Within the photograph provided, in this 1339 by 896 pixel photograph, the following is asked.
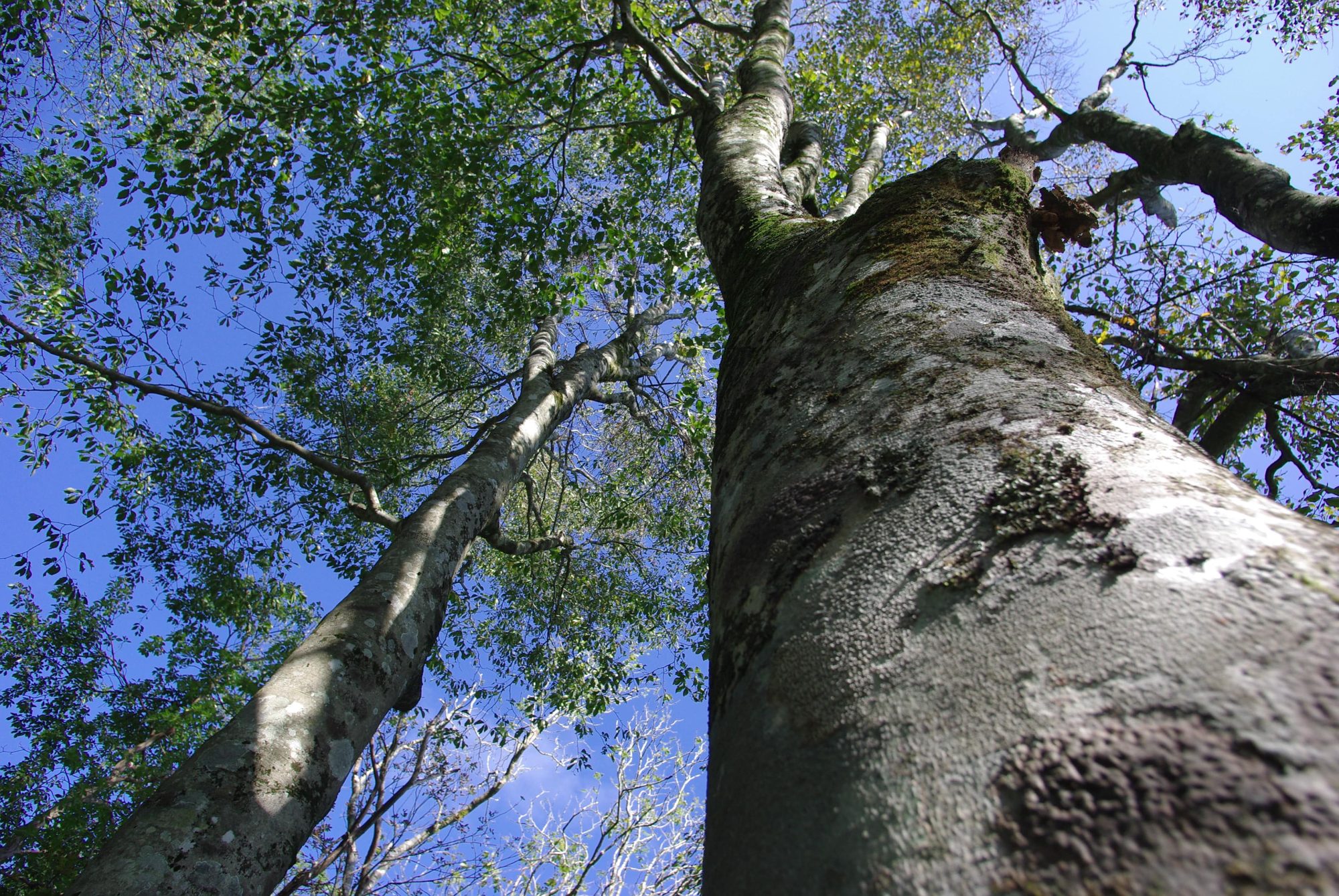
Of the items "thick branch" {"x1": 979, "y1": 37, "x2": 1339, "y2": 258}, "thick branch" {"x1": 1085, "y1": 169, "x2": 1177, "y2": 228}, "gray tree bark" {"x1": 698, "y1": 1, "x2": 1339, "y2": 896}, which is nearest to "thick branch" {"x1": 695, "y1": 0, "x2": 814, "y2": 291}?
"thick branch" {"x1": 979, "y1": 37, "x2": 1339, "y2": 258}

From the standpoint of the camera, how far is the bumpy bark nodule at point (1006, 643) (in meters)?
0.39

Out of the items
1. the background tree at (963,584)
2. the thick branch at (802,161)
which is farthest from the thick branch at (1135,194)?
the background tree at (963,584)

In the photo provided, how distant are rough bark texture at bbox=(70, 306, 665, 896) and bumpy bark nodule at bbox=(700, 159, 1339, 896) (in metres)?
1.99

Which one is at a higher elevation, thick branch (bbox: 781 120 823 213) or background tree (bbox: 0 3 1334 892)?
thick branch (bbox: 781 120 823 213)

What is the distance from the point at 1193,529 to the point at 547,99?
19.0 ft

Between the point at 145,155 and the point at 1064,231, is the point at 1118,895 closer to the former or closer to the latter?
the point at 1064,231

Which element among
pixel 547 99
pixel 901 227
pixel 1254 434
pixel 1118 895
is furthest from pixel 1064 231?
pixel 1254 434

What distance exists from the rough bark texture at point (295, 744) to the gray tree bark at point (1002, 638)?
2.00m

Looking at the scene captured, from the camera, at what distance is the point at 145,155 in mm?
4059

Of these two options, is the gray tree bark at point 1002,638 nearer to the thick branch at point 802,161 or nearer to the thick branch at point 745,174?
the thick branch at point 745,174

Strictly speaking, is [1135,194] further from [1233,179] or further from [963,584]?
[963,584]

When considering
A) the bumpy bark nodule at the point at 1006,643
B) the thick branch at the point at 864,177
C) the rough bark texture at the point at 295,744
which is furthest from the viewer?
the thick branch at the point at 864,177

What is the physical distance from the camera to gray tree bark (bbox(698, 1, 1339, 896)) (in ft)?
1.28

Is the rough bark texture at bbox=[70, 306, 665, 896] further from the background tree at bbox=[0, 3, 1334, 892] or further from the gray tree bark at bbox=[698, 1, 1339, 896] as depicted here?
the gray tree bark at bbox=[698, 1, 1339, 896]
